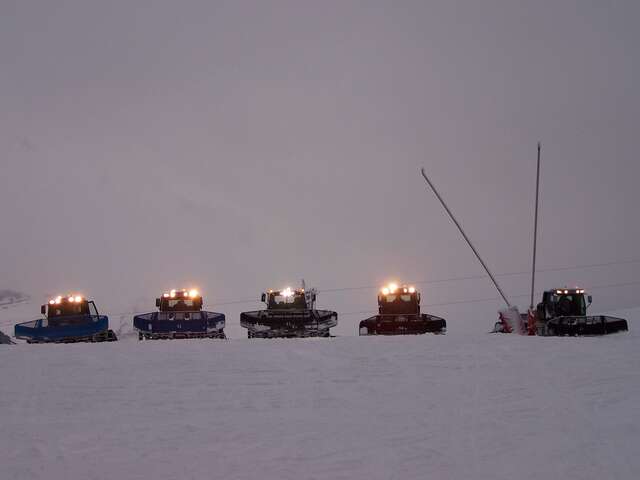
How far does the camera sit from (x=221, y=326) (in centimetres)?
2005

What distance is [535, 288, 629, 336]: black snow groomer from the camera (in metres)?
18.5

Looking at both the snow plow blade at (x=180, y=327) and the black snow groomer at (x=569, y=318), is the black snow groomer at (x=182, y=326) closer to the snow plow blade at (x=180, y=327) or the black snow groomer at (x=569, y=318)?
the snow plow blade at (x=180, y=327)

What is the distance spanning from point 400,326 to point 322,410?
964 centimetres

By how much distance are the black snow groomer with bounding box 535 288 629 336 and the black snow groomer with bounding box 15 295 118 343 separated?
612 inches

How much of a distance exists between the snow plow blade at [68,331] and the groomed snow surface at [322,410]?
17.5 feet

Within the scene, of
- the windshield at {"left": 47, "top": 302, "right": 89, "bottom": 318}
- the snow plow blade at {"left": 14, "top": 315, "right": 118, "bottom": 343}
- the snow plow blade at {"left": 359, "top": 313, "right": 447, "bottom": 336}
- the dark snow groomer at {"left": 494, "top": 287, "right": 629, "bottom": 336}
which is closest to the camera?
the dark snow groomer at {"left": 494, "top": 287, "right": 629, "bottom": 336}

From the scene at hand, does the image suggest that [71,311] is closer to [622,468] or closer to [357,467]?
[357,467]

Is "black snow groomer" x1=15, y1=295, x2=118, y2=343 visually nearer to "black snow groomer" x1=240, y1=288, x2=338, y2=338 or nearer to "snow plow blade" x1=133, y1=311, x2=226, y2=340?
"snow plow blade" x1=133, y1=311, x2=226, y2=340

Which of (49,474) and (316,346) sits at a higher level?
(316,346)

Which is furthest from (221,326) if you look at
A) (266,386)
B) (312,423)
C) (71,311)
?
(312,423)

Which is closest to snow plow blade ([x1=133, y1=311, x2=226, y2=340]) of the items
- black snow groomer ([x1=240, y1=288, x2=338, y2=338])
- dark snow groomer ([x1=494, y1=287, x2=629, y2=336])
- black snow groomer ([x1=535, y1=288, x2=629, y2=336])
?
black snow groomer ([x1=240, y1=288, x2=338, y2=338])

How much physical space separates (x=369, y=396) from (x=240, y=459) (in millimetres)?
2923

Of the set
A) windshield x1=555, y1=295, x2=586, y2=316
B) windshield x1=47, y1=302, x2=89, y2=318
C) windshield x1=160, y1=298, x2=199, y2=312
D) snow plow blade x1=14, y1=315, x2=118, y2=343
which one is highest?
windshield x1=555, y1=295, x2=586, y2=316

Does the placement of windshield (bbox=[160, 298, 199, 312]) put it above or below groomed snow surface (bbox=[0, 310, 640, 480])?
above
